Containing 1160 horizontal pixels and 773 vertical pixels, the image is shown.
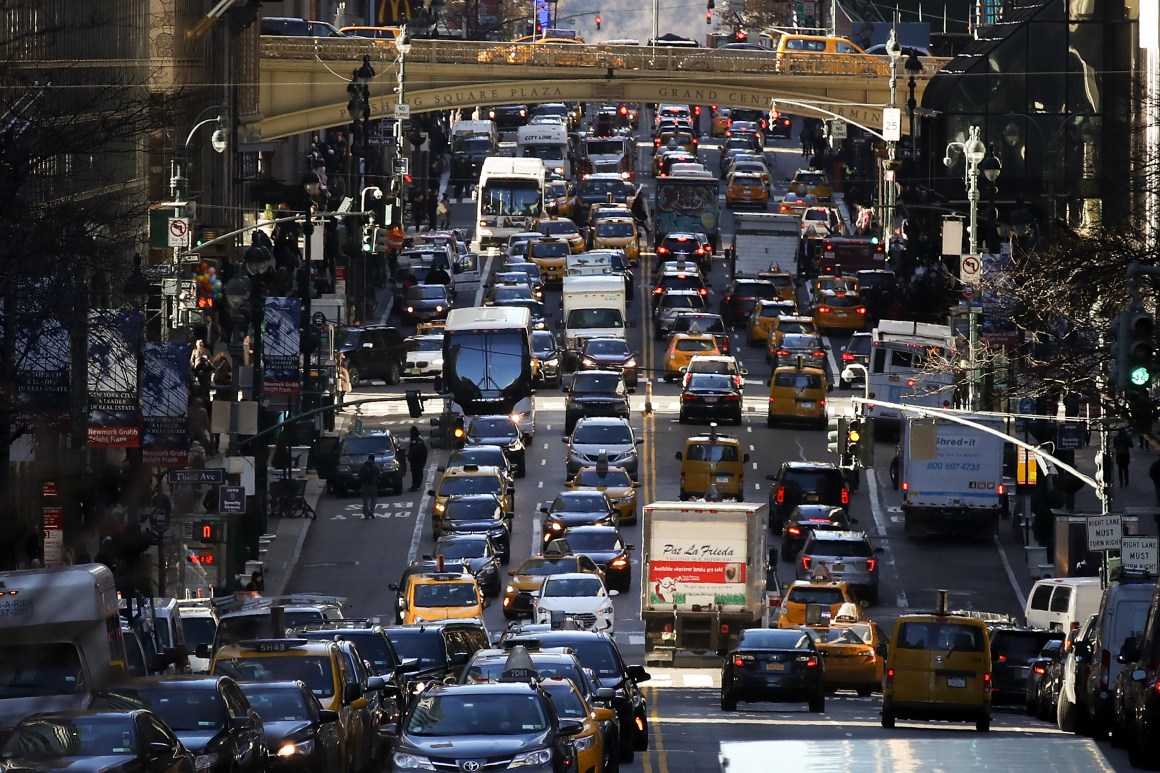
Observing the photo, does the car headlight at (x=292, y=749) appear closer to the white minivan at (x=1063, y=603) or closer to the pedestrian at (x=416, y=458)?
the white minivan at (x=1063, y=603)

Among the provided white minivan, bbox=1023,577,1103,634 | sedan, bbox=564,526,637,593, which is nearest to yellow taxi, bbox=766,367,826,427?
sedan, bbox=564,526,637,593

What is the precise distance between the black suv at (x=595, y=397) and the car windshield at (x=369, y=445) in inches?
242

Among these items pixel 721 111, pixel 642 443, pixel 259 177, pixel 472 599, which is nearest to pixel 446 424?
pixel 642 443

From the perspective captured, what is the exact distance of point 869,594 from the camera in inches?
1857

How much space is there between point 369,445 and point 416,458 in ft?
3.67

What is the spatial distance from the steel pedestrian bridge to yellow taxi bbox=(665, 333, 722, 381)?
19.2 m

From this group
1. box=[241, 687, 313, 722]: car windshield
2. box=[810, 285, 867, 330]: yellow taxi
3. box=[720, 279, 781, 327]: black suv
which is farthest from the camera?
box=[720, 279, 781, 327]: black suv

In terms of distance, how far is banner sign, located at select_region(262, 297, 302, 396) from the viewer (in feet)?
167

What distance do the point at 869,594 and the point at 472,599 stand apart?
9.32 m

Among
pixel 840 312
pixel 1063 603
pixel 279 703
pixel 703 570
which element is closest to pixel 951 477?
pixel 703 570

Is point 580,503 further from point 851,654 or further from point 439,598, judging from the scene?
point 851,654

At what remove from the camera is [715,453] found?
54.9 m

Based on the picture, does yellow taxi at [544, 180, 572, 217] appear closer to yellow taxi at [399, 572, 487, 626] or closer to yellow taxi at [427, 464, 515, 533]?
yellow taxi at [427, 464, 515, 533]

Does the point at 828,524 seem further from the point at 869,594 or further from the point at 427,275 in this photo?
the point at 427,275
